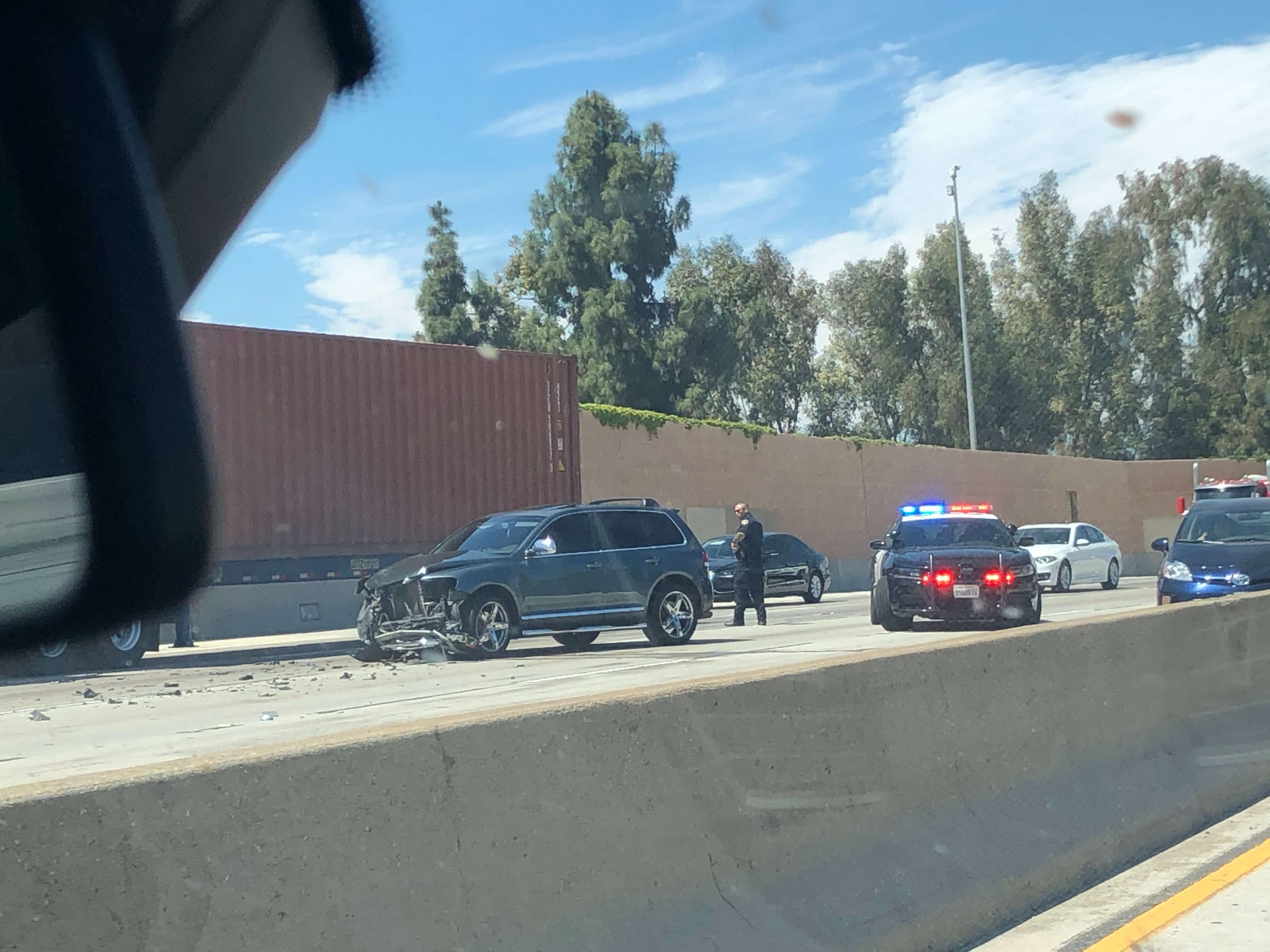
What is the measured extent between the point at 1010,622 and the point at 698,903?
13.4 meters

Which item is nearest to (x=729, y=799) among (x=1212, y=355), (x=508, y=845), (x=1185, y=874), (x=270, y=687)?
(x=508, y=845)

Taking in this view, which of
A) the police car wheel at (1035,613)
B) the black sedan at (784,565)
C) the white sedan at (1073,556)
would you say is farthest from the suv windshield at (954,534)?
the white sedan at (1073,556)

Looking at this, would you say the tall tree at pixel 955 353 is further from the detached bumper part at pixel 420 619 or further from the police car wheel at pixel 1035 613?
the detached bumper part at pixel 420 619

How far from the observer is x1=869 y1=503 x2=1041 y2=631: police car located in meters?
16.9

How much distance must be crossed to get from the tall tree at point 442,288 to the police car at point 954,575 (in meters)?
42.1

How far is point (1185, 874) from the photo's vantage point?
6523 millimetres

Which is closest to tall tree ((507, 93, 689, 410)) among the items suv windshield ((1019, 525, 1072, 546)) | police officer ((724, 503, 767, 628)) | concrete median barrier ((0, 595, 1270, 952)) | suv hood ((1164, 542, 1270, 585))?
suv windshield ((1019, 525, 1072, 546))

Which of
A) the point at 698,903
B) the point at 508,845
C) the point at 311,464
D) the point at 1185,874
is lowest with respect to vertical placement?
the point at 1185,874

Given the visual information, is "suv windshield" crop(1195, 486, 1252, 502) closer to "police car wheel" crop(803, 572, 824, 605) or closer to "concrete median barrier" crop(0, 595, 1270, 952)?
"police car wheel" crop(803, 572, 824, 605)

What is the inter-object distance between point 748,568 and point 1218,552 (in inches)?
265

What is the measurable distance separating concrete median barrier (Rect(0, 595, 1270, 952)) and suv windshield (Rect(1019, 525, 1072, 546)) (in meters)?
26.1

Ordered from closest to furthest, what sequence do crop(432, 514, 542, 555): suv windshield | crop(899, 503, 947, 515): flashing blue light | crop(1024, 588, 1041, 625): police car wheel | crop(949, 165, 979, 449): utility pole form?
crop(432, 514, 542, 555): suv windshield < crop(1024, 588, 1041, 625): police car wheel < crop(899, 503, 947, 515): flashing blue light < crop(949, 165, 979, 449): utility pole

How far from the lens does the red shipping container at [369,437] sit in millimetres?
22094

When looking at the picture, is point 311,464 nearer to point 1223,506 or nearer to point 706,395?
point 1223,506
